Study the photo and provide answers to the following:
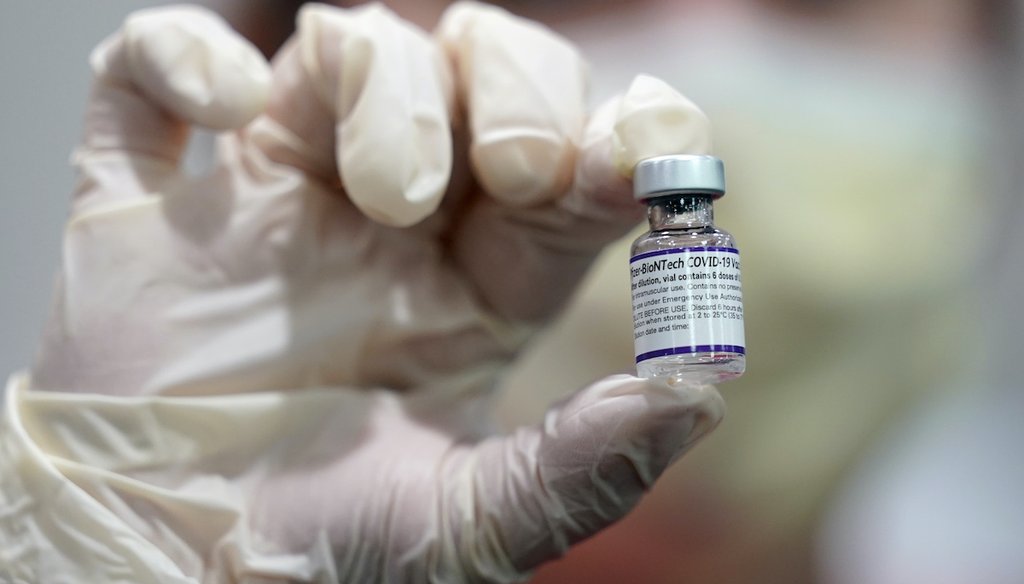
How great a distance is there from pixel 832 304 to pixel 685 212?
88cm

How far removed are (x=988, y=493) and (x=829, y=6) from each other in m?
0.85

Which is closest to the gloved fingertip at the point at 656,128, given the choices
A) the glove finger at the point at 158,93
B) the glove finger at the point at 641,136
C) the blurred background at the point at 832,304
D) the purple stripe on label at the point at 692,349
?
the glove finger at the point at 641,136

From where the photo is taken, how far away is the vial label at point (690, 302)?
411 millimetres

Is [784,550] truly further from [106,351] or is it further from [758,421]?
[106,351]

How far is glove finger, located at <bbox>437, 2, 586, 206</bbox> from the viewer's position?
21.9 inches

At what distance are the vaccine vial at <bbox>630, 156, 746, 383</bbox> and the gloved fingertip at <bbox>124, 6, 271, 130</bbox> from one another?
12.4 inches

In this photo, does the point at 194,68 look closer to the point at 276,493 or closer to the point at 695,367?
the point at 276,493

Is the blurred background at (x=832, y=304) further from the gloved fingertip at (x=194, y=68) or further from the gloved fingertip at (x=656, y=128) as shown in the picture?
the gloved fingertip at (x=656, y=128)

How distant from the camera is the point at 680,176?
431mm

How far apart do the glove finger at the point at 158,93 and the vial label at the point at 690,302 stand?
1.14 ft

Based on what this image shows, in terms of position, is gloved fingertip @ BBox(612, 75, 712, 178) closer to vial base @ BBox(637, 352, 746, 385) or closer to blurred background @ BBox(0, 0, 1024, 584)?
vial base @ BBox(637, 352, 746, 385)

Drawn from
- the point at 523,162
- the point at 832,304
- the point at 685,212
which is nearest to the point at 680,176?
the point at 685,212

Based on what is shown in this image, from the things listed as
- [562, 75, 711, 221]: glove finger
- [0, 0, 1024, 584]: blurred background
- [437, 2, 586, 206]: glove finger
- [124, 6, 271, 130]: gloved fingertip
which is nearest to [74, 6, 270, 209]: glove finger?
[124, 6, 271, 130]: gloved fingertip

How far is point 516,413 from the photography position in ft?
3.94
